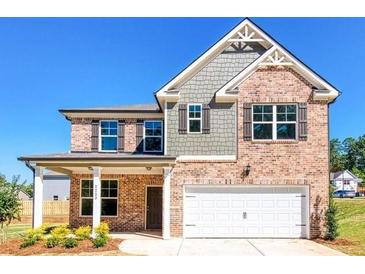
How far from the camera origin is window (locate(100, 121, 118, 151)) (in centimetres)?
2070

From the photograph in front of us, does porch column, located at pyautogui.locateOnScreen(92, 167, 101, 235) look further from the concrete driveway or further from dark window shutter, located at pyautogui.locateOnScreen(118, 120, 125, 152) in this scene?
dark window shutter, located at pyautogui.locateOnScreen(118, 120, 125, 152)

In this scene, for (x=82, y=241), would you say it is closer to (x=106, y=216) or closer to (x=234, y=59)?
(x=106, y=216)

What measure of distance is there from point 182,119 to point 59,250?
7394 millimetres

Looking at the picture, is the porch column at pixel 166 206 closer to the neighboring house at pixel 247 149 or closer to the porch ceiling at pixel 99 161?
Answer: the neighboring house at pixel 247 149

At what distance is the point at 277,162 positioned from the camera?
697 inches

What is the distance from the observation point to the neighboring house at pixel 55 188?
134 feet

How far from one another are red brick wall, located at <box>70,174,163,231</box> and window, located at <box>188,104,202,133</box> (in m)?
3.69

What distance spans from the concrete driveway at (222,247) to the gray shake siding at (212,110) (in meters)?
3.73

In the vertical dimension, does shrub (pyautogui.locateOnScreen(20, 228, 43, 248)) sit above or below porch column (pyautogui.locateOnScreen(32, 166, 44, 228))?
below

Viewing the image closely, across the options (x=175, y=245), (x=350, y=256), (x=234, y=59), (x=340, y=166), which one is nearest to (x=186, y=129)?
(x=234, y=59)

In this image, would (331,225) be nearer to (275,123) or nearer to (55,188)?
Result: (275,123)

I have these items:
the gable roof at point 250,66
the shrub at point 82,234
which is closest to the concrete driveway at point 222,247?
the shrub at point 82,234

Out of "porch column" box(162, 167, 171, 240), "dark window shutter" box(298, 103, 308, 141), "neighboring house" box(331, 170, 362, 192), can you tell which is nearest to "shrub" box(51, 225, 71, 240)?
"porch column" box(162, 167, 171, 240)

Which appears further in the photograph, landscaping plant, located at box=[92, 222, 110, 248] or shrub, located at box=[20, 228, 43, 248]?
shrub, located at box=[20, 228, 43, 248]
